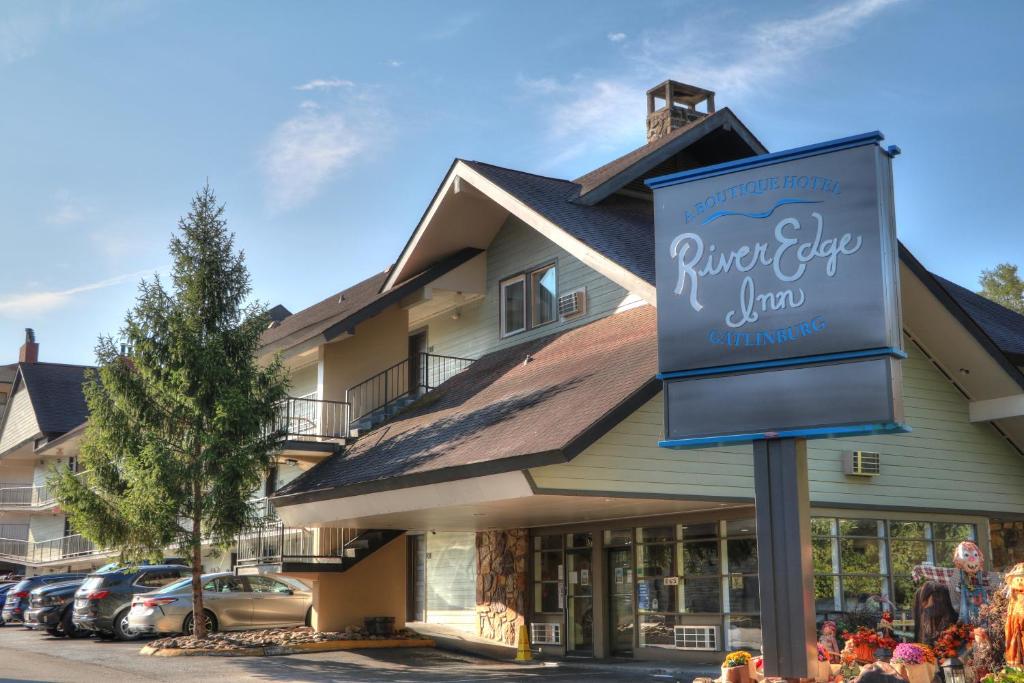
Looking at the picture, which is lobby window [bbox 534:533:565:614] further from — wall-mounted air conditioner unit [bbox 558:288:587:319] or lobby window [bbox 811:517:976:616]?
lobby window [bbox 811:517:976:616]

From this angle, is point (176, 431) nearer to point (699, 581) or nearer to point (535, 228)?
point (535, 228)

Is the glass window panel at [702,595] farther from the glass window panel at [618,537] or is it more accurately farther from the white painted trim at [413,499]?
the white painted trim at [413,499]

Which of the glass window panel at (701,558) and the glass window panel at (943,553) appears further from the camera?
the glass window panel at (943,553)

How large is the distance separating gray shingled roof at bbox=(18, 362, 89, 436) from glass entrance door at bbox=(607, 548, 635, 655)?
36.0 meters

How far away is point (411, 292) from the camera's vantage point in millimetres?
23328

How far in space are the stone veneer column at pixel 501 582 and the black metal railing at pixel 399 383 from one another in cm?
345

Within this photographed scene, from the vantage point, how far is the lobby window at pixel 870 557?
18.3m

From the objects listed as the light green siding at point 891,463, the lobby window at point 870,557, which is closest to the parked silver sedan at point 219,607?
the light green siding at point 891,463

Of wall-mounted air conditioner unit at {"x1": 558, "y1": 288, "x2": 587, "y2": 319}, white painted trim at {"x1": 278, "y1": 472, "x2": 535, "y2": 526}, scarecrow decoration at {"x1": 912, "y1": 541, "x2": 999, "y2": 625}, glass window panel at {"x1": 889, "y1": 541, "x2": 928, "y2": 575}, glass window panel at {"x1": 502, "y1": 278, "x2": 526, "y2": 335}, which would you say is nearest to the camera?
scarecrow decoration at {"x1": 912, "y1": 541, "x2": 999, "y2": 625}

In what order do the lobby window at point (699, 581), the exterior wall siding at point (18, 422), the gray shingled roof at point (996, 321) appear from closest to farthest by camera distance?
the lobby window at point (699, 581) < the gray shingled roof at point (996, 321) < the exterior wall siding at point (18, 422)

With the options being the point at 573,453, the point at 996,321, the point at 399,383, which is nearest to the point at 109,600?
the point at 399,383

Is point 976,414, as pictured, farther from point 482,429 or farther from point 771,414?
point 771,414

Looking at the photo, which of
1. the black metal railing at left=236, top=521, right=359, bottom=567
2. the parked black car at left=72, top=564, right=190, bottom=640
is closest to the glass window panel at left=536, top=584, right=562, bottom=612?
the black metal railing at left=236, top=521, right=359, bottom=567

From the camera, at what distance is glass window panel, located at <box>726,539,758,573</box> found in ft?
56.9
